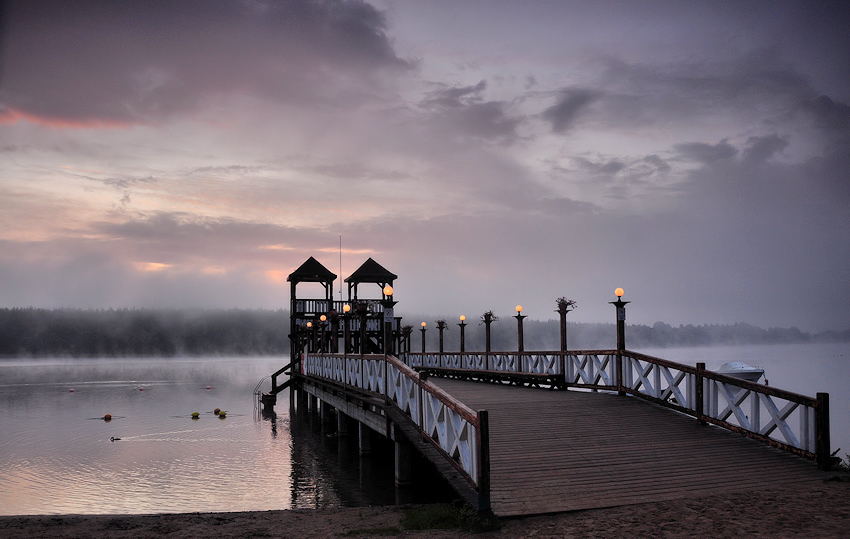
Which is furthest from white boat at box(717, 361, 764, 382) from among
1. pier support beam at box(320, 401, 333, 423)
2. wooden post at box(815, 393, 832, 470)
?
wooden post at box(815, 393, 832, 470)

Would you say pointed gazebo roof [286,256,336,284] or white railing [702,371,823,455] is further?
pointed gazebo roof [286,256,336,284]

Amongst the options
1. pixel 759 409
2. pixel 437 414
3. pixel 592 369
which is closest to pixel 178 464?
pixel 437 414

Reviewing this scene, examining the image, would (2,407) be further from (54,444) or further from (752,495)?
(752,495)

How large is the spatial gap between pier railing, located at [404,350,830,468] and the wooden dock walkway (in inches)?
9.9

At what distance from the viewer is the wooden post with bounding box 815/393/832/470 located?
865 cm

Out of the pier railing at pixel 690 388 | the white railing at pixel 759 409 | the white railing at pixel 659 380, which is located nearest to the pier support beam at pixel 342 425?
the pier railing at pixel 690 388

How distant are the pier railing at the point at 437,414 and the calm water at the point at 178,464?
7.17ft

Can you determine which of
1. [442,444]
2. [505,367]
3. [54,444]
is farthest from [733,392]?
[54,444]

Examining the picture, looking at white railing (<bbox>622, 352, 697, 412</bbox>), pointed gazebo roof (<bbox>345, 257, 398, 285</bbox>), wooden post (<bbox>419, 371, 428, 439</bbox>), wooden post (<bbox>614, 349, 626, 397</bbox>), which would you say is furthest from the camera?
pointed gazebo roof (<bbox>345, 257, 398, 285</bbox>)

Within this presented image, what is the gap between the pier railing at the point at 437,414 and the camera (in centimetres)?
734

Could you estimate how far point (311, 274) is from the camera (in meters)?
37.0

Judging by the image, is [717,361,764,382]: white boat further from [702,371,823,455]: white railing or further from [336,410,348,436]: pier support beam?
[702,371,823,455]: white railing

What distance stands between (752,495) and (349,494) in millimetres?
8703

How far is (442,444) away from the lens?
909 cm
